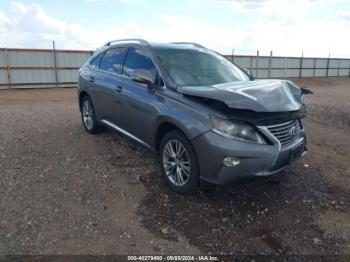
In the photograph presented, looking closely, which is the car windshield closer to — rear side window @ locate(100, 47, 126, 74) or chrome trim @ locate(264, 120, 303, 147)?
rear side window @ locate(100, 47, 126, 74)

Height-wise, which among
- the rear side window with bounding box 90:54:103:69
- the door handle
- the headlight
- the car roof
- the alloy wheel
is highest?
the car roof

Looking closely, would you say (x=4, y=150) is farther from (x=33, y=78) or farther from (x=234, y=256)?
(x=33, y=78)

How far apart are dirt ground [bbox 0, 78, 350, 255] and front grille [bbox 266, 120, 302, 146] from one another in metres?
0.67

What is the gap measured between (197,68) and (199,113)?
128 centimetres

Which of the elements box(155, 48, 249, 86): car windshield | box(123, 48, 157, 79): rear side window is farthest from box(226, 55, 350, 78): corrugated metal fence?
box(123, 48, 157, 79): rear side window

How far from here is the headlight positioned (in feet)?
12.2

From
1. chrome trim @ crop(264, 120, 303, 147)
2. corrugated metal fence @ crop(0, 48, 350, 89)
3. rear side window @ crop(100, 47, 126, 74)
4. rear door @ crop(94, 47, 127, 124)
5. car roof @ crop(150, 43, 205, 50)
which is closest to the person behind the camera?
chrome trim @ crop(264, 120, 303, 147)

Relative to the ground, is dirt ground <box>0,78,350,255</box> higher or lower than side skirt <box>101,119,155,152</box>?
lower

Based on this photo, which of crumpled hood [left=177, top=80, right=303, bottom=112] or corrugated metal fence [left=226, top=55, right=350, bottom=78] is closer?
crumpled hood [left=177, top=80, right=303, bottom=112]

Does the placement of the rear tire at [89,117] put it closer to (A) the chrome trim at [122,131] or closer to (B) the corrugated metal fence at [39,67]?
(A) the chrome trim at [122,131]

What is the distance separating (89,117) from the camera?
6664 mm

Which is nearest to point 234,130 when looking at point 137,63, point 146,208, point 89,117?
point 146,208

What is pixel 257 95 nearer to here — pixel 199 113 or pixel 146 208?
pixel 199 113

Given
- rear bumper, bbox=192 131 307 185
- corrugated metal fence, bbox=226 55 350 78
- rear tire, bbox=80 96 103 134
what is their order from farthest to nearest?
corrugated metal fence, bbox=226 55 350 78, rear tire, bbox=80 96 103 134, rear bumper, bbox=192 131 307 185
